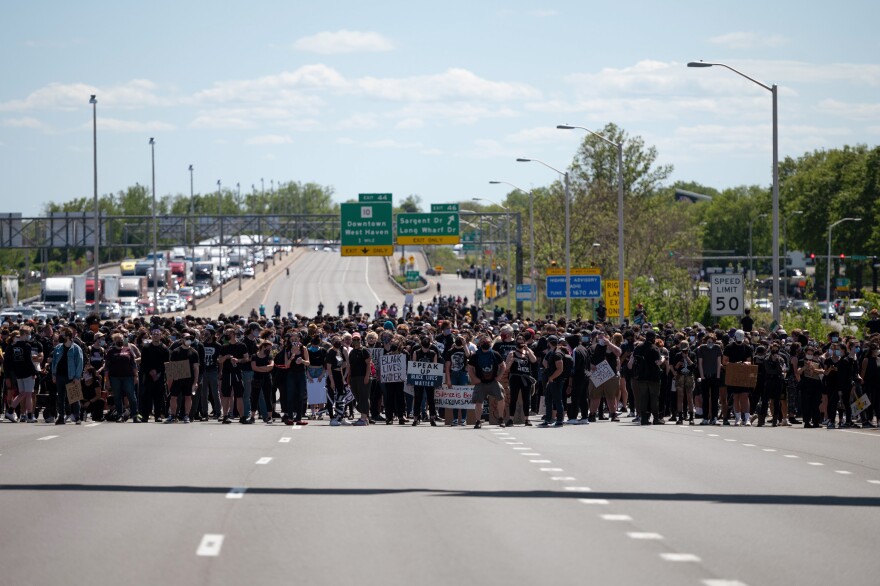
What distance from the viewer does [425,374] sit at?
88.0 ft

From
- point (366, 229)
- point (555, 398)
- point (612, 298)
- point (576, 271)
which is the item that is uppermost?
point (366, 229)

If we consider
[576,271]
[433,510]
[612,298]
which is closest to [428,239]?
[576,271]

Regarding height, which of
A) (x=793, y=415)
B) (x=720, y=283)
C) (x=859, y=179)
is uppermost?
(x=859, y=179)

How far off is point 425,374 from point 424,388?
99cm

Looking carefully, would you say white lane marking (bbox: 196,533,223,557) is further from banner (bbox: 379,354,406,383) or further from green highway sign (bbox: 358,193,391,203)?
green highway sign (bbox: 358,193,391,203)

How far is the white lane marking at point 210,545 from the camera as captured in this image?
1085cm

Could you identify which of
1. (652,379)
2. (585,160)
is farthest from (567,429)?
(585,160)

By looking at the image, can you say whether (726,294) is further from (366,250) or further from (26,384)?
(366,250)

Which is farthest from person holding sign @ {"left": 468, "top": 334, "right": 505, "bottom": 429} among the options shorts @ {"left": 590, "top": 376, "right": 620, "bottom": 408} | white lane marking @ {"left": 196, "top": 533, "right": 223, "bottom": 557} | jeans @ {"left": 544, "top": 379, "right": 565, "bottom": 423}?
white lane marking @ {"left": 196, "top": 533, "right": 223, "bottom": 557}

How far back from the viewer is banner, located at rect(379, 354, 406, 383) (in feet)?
87.9

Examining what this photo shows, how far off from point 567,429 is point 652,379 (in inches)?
89.8

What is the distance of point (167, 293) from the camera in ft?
395

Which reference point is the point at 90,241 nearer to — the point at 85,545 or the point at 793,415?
the point at 793,415

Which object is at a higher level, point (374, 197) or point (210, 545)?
point (374, 197)
